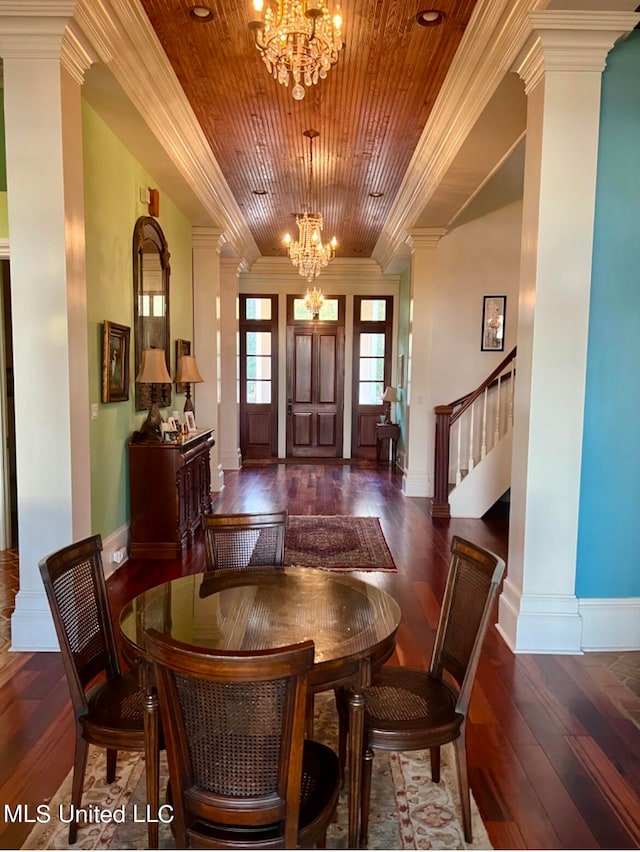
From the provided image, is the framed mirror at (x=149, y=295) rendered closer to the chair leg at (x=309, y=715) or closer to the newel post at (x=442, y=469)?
the newel post at (x=442, y=469)

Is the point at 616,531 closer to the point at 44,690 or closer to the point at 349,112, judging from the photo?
the point at 44,690

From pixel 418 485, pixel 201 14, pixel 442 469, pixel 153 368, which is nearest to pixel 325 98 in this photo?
pixel 201 14

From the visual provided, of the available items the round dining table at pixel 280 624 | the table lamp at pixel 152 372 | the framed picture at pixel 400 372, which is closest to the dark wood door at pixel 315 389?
the framed picture at pixel 400 372

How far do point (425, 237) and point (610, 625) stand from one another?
5.24 meters

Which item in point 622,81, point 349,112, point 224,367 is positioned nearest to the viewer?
point 622,81

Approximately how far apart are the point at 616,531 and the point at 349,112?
3662 millimetres

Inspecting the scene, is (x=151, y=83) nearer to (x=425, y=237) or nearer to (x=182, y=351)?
(x=182, y=351)

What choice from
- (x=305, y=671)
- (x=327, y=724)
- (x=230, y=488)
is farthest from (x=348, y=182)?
(x=305, y=671)

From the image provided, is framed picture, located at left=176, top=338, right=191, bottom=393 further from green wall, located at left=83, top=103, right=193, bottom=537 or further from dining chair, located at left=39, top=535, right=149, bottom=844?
dining chair, located at left=39, top=535, right=149, bottom=844

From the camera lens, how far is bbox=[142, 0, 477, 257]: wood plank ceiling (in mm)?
3254

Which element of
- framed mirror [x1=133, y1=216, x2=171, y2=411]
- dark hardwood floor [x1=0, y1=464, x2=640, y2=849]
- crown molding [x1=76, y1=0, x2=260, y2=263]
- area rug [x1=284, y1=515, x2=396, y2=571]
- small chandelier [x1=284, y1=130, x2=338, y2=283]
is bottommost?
area rug [x1=284, y1=515, x2=396, y2=571]

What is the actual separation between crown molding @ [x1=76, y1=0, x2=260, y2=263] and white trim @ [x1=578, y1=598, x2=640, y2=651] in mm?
4119

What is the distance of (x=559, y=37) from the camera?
2.80 meters

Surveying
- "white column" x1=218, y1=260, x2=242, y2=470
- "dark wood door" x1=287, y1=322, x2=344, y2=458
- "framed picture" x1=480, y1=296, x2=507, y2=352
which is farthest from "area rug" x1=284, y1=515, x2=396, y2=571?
"dark wood door" x1=287, y1=322, x2=344, y2=458
